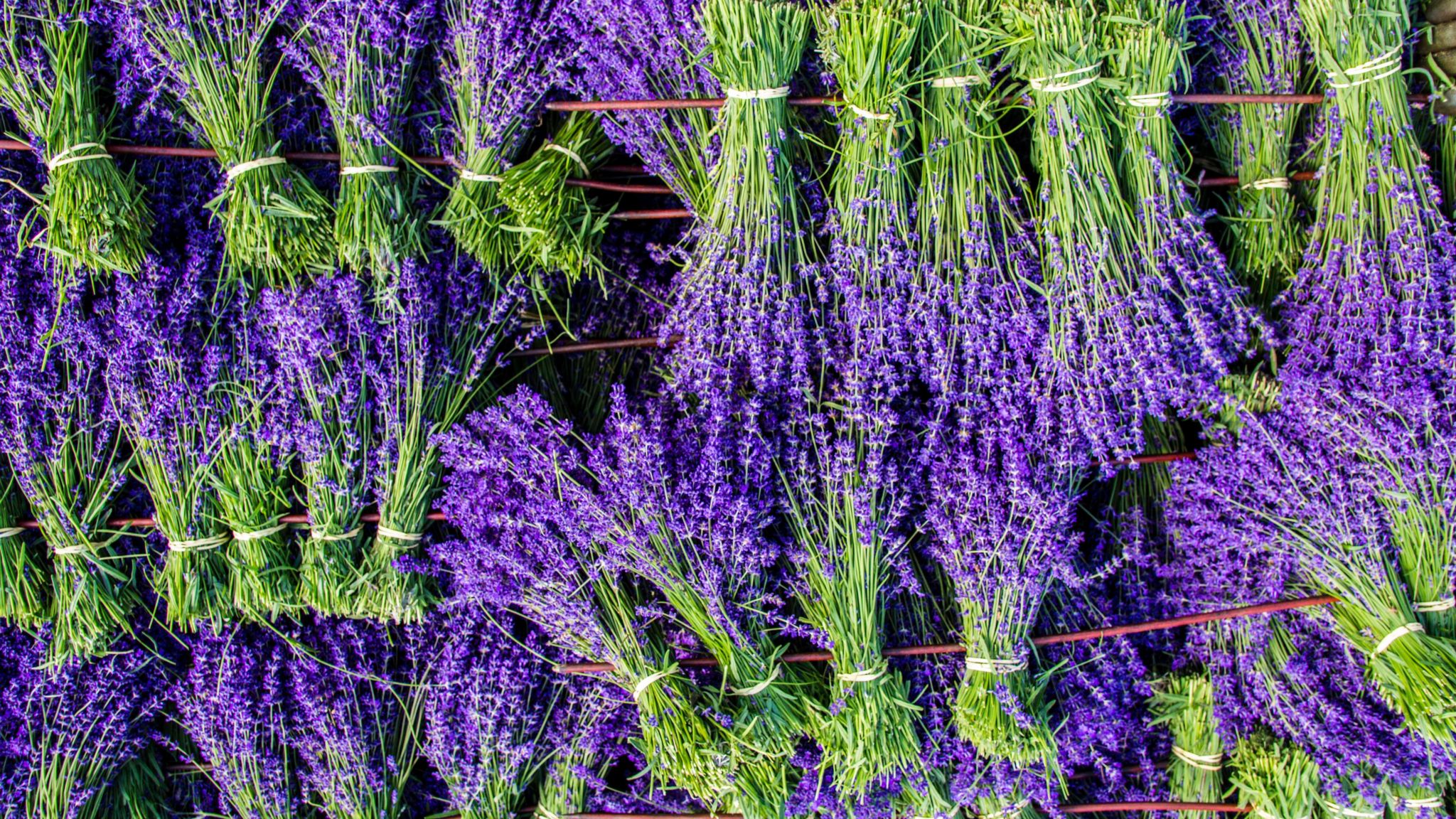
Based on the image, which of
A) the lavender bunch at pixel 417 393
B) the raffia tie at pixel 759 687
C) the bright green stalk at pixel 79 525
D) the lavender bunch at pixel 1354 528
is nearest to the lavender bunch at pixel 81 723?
the bright green stalk at pixel 79 525

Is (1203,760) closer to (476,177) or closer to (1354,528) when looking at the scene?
(1354,528)

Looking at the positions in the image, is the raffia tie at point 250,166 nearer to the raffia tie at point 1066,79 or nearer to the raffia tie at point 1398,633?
the raffia tie at point 1066,79

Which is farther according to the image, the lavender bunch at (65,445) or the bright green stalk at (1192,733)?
the bright green stalk at (1192,733)

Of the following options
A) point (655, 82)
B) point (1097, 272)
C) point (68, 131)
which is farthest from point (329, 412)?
point (1097, 272)

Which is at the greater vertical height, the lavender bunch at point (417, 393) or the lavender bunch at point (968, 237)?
the lavender bunch at point (968, 237)

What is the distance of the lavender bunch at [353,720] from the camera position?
2139 mm

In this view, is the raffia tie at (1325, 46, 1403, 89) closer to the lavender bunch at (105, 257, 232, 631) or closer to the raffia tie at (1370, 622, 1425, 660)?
the raffia tie at (1370, 622, 1425, 660)

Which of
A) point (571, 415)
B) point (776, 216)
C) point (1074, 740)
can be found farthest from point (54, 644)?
point (1074, 740)

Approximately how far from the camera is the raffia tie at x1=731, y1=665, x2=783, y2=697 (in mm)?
1955

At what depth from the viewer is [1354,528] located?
6.31 ft

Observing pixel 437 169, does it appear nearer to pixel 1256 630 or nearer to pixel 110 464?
pixel 110 464

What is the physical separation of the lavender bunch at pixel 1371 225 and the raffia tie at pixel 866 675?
42.1 inches

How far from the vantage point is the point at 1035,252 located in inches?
77.0

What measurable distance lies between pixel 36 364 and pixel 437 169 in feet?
3.04
